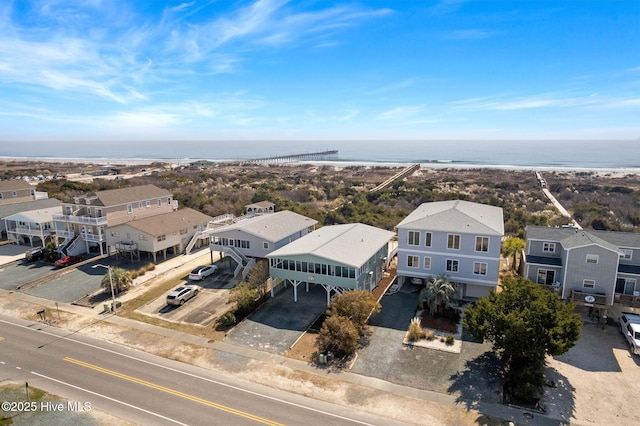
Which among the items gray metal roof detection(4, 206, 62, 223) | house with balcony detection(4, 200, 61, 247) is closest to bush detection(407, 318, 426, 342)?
house with balcony detection(4, 200, 61, 247)

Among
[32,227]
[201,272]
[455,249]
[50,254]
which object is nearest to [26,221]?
[32,227]

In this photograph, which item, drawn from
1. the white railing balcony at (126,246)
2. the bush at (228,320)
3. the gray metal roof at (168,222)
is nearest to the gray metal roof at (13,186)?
the gray metal roof at (168,222)

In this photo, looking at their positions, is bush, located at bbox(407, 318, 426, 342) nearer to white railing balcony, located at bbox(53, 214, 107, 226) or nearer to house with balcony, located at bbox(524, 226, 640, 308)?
house with balcony, located at bbox(524, 226, 640, 308)

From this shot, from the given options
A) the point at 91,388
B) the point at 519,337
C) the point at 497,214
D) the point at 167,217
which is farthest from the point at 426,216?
the point at 167,217

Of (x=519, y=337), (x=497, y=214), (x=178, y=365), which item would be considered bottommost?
(x=178, y=365)

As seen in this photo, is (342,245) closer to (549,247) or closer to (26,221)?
(549,247)

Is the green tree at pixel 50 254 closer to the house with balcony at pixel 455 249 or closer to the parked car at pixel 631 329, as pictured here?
the house with balcony at pixel 455 249

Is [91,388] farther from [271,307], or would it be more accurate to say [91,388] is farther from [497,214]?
[497,214]
